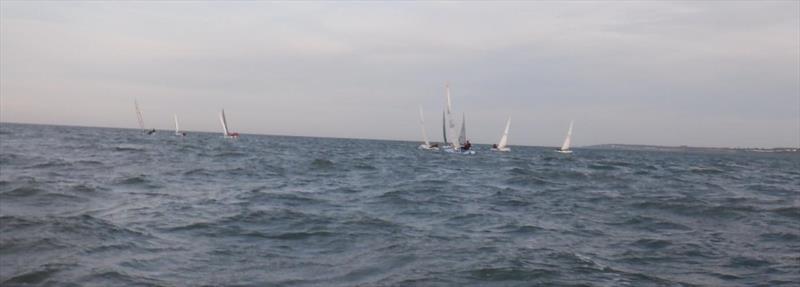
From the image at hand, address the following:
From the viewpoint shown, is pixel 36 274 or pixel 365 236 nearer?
pixel 36 274

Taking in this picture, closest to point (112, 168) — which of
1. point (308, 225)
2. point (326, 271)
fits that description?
point (308, 225)

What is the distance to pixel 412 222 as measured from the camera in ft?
44.0

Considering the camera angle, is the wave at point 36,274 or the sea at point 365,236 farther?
the sea at point 365,236

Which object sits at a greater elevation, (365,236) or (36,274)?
(36,274)

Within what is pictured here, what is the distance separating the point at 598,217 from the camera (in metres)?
15.5

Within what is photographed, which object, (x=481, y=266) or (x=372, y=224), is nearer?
(x=481, y=266)

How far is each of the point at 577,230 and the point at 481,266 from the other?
4.84 metres

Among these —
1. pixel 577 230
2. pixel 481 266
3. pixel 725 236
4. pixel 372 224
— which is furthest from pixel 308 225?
pixel 725 236

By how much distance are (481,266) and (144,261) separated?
4599 mm

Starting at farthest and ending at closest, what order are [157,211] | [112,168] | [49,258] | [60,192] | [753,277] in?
[112,168] < [60,192] < [157,211] < [753,277] < [49,258]

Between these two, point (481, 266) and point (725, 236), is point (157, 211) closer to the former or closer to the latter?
point (481, 266)

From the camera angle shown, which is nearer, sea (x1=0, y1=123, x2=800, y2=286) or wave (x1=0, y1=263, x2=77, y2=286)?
wave (x1=0, y1=263, x2=77, y2=286)

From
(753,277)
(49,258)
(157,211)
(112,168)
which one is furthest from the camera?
(112,168)

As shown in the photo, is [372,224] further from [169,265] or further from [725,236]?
[725,236]
